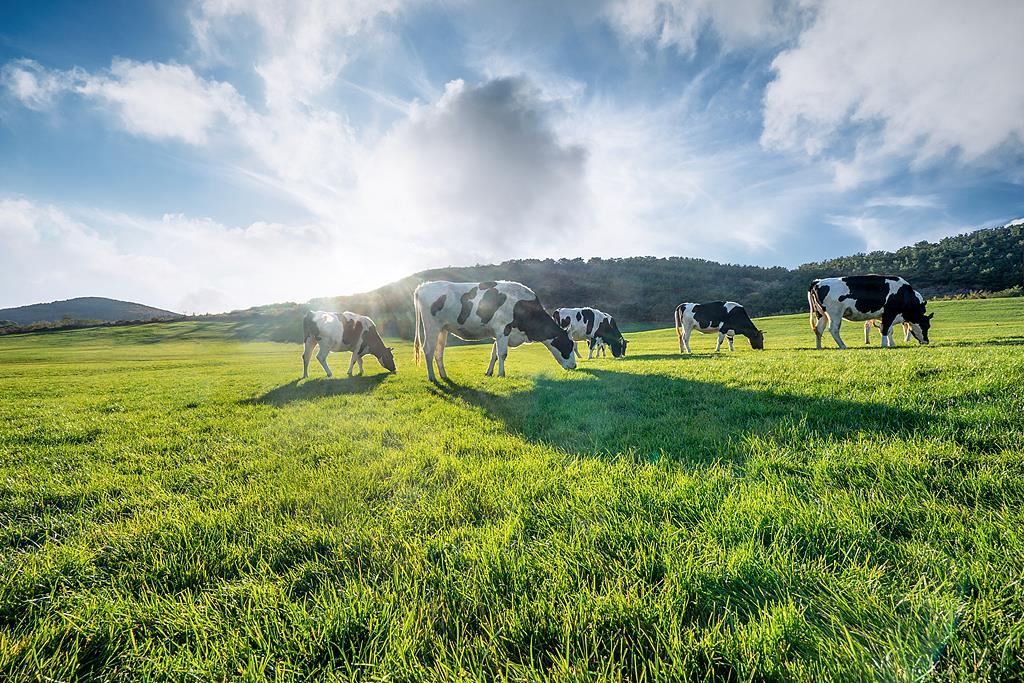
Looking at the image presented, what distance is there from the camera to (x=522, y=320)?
33.6ft

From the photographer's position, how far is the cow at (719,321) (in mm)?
17844

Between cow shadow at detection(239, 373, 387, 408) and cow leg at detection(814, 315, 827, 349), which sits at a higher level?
cow leg at detection(814, 315, 827, 349)

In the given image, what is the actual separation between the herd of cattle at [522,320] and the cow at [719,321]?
41 millimetres

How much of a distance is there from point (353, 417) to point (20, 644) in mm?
4161

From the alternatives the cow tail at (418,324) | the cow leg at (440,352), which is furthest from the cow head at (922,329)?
the cow tail at (418,324)

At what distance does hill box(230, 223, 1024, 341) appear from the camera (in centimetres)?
5719

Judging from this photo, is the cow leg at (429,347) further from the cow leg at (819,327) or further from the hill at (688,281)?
the hill at (688,281)

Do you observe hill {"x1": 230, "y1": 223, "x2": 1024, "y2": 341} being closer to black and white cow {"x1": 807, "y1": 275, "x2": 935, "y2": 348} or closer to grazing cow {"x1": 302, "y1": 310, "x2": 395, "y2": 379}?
grazing cow {"x1": 302, "y1": 310, "x2": 395, "y2": 379}

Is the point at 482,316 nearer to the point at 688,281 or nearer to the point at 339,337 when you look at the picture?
the point at 339,337

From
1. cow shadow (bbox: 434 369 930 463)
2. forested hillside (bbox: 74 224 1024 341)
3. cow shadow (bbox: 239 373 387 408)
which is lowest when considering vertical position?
cow shadow (bbox: 239 373 387 408)

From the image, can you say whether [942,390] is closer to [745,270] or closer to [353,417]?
[353,417]

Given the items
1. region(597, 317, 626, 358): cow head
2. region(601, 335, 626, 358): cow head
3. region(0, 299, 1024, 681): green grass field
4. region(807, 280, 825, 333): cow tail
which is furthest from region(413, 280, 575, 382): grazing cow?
region(807, 280, 825, 333): cow tail

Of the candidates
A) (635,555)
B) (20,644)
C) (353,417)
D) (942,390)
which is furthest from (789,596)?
(353,417)

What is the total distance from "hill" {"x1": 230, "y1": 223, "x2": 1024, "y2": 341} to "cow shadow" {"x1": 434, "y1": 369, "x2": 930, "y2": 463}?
47692 mm
